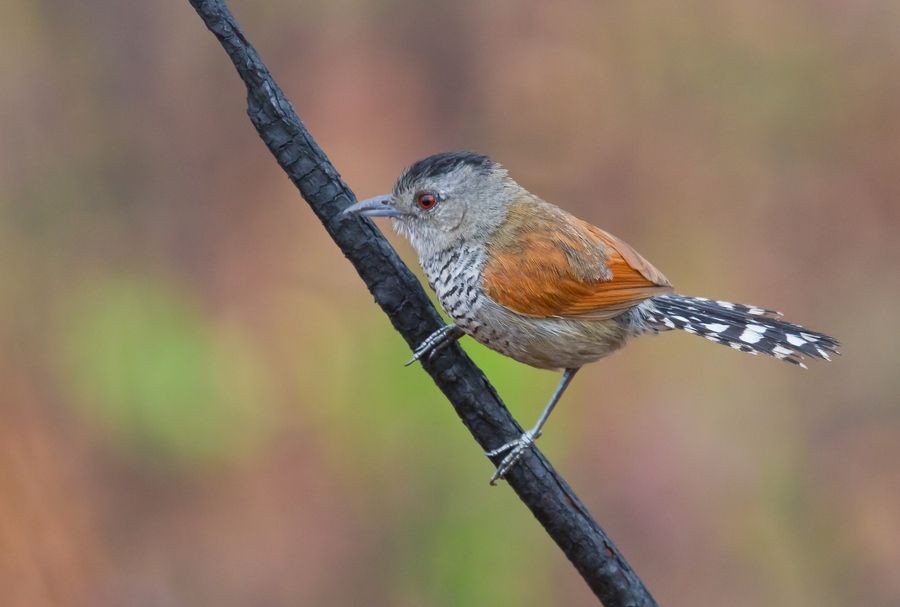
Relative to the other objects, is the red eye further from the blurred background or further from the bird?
the blurred background

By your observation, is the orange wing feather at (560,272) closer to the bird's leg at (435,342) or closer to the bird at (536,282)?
the bird at (536,282)

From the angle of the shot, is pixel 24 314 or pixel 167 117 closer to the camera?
pixel 24 314

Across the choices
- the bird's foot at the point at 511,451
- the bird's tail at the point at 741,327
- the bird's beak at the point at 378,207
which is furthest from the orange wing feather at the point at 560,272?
the bird's foot at the point at 511,451

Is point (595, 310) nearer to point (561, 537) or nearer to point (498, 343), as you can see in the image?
point (498, 343)

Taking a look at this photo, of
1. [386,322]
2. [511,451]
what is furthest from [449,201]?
[386,322]

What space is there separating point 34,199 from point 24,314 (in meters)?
0.67

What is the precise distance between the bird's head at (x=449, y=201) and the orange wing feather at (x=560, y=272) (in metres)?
0.08

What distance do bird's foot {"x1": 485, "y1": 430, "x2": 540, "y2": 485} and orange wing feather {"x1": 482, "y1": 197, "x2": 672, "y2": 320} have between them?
57cm

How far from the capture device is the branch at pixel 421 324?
2.95 meters

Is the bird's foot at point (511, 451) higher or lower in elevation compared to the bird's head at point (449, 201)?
lower

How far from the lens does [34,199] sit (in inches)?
238

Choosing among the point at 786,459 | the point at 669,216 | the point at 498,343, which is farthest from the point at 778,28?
the point at 498,343

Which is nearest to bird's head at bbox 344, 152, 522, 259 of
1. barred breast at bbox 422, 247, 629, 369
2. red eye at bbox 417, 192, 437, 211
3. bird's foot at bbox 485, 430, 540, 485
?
red eye at bbox 417, 192, 437, 211

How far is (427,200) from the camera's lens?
397cm
